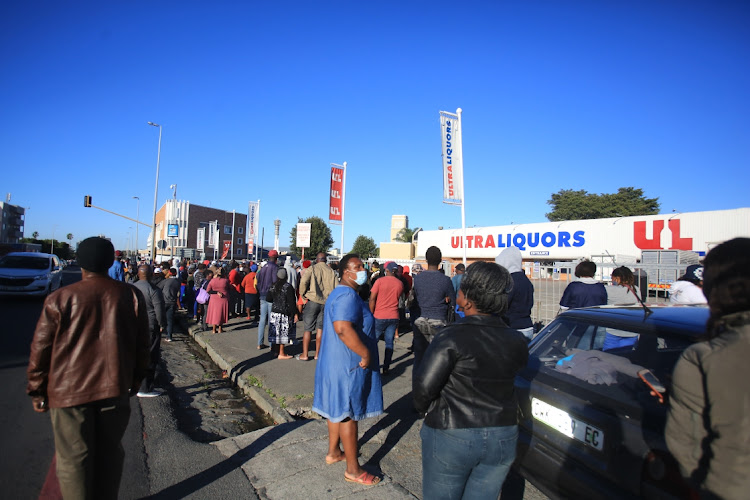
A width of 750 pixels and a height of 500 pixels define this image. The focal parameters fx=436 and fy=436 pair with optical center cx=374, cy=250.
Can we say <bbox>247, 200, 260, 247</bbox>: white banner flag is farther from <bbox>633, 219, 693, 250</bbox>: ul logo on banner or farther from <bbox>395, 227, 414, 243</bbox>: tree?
<bbox>395, 227, 414, 243</bbox>: tree

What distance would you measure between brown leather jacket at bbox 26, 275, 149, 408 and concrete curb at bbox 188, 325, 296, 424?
2.57 m

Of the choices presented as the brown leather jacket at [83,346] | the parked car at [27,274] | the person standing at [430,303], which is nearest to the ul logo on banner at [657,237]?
the person standing at [430,303]

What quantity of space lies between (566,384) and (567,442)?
372mm

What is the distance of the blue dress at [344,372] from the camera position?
3.31 meters

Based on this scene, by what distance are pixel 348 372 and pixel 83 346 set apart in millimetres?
1748

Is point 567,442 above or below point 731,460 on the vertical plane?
below

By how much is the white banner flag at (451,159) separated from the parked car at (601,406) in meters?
9.35

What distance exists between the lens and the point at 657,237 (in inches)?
1082

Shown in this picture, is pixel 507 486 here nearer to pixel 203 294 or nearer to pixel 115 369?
pixel 115 369

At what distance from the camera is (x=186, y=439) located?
4348 mm

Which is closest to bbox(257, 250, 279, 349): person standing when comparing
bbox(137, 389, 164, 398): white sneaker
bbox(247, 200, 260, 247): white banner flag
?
bbox(137, 389, 164, 398): white sneaker

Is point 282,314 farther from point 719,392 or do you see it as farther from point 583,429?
point 719,392

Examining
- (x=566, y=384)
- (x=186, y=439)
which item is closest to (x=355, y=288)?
(x=566, y=384)

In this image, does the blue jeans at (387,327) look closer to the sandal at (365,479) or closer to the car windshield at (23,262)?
the sandal at (365,479)
